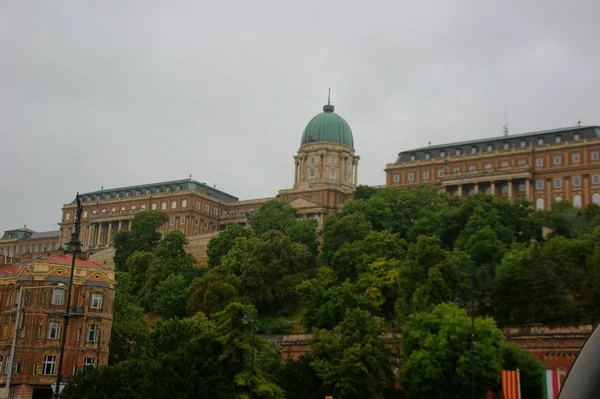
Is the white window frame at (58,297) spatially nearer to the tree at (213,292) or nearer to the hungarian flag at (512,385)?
the tree at (213,292)

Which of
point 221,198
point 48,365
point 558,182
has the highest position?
point 221,198

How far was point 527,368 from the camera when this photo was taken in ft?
190

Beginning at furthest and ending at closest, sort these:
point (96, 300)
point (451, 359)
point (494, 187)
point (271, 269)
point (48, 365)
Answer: point (494, 187) < point (271, 269) < point (96, 300) < point (48, 365) < point (451, 359)

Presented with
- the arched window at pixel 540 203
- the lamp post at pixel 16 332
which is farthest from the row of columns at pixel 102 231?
the lamp post at pixel 16 332

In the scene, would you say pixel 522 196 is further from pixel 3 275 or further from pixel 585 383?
pixel 585 383

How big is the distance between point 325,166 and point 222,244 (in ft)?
133

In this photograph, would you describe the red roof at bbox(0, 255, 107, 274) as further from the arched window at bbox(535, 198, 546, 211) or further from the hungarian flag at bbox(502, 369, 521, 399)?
the arched window at bbox(535, 198, 546, 211)

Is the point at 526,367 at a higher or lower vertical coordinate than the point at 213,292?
lower

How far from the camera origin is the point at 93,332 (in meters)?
63.4

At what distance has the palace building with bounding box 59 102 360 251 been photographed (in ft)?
472

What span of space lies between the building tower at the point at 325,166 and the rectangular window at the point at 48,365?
81406 mm

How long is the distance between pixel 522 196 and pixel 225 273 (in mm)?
53220

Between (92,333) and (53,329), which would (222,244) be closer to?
(92,333)

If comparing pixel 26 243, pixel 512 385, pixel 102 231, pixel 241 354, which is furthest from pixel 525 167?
pixel 26 243
